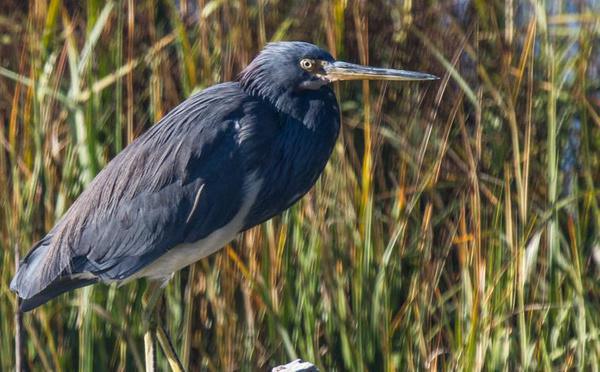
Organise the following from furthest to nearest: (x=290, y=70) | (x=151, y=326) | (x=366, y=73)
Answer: (x=151, y=326) < (x=290, y=70) < (x=366, y=73)

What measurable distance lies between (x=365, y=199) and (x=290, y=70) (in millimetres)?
383

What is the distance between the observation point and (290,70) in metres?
3.04

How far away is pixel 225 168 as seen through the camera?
298cm

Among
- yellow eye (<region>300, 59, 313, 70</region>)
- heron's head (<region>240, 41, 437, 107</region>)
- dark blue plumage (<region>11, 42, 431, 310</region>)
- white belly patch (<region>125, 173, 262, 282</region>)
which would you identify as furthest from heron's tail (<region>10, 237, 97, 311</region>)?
yellow eye (<region>300, 59, 313, 70</region>)

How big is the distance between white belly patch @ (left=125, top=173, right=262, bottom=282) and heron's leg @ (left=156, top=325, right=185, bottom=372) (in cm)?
17

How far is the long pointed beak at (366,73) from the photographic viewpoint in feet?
9.56

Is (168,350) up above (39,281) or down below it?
below

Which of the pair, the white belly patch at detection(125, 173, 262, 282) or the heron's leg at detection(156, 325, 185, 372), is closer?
the white belly patch at detection(125, 173, 262, 282)

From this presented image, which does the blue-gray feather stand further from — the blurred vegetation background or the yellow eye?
the blurred vegetation background

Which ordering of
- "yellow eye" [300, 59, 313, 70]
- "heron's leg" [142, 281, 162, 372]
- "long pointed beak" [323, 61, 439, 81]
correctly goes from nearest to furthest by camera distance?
"long pointed beak" [323, 61, 439, 81] → "yellow eye" [300, 59, 313, 70] → "heron's leg" [142, 281, 162, 372]

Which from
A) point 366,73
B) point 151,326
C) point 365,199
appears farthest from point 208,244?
point 366,73

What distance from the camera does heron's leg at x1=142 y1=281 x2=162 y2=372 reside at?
→ 10.2 ft

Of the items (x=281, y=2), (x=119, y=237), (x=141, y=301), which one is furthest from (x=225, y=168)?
(x=281, y=2)

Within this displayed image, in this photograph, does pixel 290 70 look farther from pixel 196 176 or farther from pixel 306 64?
pixel 196 176
